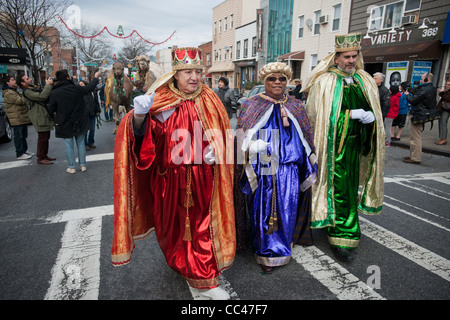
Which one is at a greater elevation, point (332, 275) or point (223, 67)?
point (223, 67)

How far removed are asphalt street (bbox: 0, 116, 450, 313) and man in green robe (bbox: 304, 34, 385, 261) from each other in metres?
0.37

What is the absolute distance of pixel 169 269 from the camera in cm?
300

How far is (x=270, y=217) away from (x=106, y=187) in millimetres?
3660

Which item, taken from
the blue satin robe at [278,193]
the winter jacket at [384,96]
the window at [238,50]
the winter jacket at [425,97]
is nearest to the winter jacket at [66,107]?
the blue satin robe at [278,193]

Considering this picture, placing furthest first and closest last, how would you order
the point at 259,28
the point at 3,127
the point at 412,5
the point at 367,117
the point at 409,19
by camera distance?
the point at 259,28 → the point at 412,5 → the point at 409,19 → the point at 3,127 → the point at 367,117

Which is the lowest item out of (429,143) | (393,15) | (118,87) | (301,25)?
(429,143)

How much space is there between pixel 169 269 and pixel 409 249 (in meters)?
2.72

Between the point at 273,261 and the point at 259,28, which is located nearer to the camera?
the point at 273,261

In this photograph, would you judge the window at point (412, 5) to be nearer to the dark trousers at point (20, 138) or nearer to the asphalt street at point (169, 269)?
the asphalt street at point (169, 269)

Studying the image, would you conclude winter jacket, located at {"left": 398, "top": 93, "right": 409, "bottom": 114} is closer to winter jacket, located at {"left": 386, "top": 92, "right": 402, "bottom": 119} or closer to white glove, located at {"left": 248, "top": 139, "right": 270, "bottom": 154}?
winter jacket, located at {"left": 386, "top": 92, "right": 402, "bottom": 119}

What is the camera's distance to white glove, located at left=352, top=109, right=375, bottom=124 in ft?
10.2

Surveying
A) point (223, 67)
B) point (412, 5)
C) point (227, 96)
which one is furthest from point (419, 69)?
point (223, 67)

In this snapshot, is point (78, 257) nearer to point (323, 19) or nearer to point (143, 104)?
point (143, 104)

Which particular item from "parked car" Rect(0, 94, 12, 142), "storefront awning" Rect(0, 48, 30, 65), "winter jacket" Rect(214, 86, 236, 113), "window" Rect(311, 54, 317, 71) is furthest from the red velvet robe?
"storefront awning" Rect(0, 48, 30, 65)
